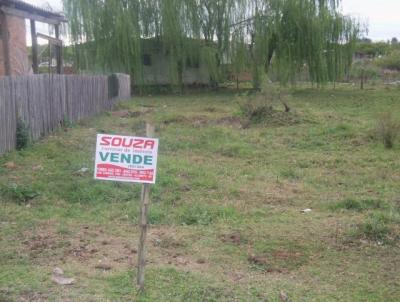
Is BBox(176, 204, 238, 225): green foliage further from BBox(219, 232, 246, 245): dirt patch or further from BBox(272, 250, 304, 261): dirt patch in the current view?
BBox(272, 250, 304, 261): dirt patch

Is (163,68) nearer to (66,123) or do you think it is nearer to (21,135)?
(66,123)

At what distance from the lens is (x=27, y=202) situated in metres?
6.09

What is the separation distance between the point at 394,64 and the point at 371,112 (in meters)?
27.8

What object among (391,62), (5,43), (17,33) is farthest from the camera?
(391,62)

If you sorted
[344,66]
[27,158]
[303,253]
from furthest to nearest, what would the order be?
[344,66] → [27,158] → [303,253]

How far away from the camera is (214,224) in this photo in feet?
17.6

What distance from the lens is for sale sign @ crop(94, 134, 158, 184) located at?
12.2 ft

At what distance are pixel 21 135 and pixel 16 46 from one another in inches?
218

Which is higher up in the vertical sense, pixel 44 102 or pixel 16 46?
pixel 16 46

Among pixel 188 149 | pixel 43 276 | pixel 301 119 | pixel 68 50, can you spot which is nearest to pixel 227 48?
pixel 68 50

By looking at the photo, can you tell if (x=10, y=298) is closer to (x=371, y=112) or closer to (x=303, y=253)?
(x=303, y=253)

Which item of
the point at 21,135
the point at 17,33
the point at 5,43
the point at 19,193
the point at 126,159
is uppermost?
the point at 17,33

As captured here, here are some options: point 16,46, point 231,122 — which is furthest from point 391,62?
point 16,46

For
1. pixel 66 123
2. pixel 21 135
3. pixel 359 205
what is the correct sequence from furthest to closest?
1. pixel 66 123
2. pixel 21 135
3. pixel 359 205
